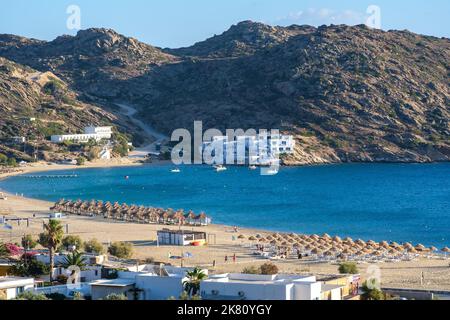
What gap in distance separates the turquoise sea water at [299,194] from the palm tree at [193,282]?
3283 centimetres

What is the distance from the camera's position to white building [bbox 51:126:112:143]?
128500 mm

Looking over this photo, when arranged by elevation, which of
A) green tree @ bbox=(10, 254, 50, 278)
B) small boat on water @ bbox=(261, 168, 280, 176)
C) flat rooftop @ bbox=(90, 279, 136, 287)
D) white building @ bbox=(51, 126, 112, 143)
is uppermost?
white building @ bbox=(51, 126, 112, 143)

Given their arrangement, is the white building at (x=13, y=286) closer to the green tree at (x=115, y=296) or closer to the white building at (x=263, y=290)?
the green tree at (x=115, y=296)

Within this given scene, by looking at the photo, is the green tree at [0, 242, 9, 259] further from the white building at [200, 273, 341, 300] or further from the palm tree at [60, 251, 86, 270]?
the white building at [200, 273, 341, 300]

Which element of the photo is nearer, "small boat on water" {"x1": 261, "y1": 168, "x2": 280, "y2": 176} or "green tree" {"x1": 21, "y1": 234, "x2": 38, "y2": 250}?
"green tree" {"x1": 21, "y1": 234, "x2": 38, "y2": 250}

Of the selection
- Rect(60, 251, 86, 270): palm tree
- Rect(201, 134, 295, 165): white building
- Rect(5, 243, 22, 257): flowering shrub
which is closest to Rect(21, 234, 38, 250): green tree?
Rect(5, 243, 22, 257): flowering shrub

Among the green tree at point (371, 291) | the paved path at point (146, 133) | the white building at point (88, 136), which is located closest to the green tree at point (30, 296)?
the green tree at point (371, 291)

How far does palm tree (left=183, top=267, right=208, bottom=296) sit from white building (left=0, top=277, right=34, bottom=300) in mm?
4985

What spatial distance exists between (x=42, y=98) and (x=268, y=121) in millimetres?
40185

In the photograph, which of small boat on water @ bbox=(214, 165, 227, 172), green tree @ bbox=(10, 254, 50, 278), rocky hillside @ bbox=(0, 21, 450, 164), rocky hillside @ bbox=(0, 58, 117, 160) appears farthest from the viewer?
rocky hillside @ bbox=(0, 21, 450, 164)

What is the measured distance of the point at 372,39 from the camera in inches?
6540

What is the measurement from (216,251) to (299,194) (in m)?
46.3

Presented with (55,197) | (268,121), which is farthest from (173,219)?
(268,121)
